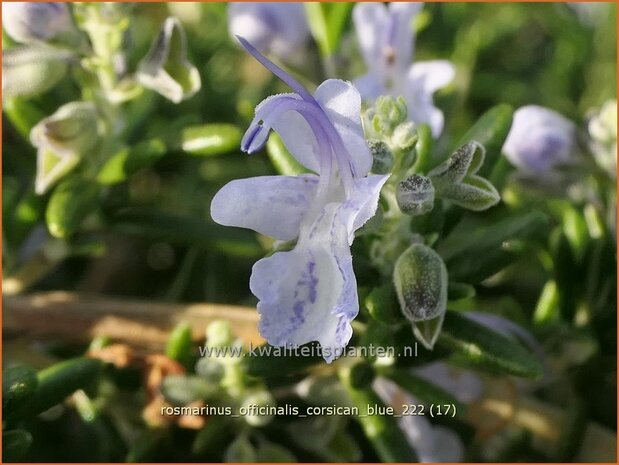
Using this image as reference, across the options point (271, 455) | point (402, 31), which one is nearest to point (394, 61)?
point (402, 31)

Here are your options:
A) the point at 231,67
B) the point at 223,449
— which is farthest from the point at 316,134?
the point at 231,67

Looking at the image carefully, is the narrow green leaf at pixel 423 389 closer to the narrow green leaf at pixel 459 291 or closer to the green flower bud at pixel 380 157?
the narrow green leaf at pixel 459 291

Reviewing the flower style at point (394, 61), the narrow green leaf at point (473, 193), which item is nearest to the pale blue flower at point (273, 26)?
the flower style at point (394, 61)

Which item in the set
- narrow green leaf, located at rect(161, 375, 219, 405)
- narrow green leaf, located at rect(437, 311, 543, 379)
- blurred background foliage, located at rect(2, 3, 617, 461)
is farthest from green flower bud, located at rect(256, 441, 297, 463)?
narrow green leaf, located at rect(437, 311, 543, 379)

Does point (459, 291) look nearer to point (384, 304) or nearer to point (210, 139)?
point (384, 304)

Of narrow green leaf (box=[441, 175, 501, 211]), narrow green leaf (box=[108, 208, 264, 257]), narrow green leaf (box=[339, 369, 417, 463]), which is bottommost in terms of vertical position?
narrow green leaf (box=[339, 369, 417, 463])

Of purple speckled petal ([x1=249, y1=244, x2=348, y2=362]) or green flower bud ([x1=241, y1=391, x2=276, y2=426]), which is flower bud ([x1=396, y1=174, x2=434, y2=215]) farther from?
green flower bud ([x1=241, y1=391, x2=276, y2=426])

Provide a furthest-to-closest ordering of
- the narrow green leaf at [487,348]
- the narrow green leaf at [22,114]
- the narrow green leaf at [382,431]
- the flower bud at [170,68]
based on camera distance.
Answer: the narrow green leaf at [22,114], the flower bud at [170,68], the narrow green leaf at [382,431], the narrow green leaf at [487,348]
